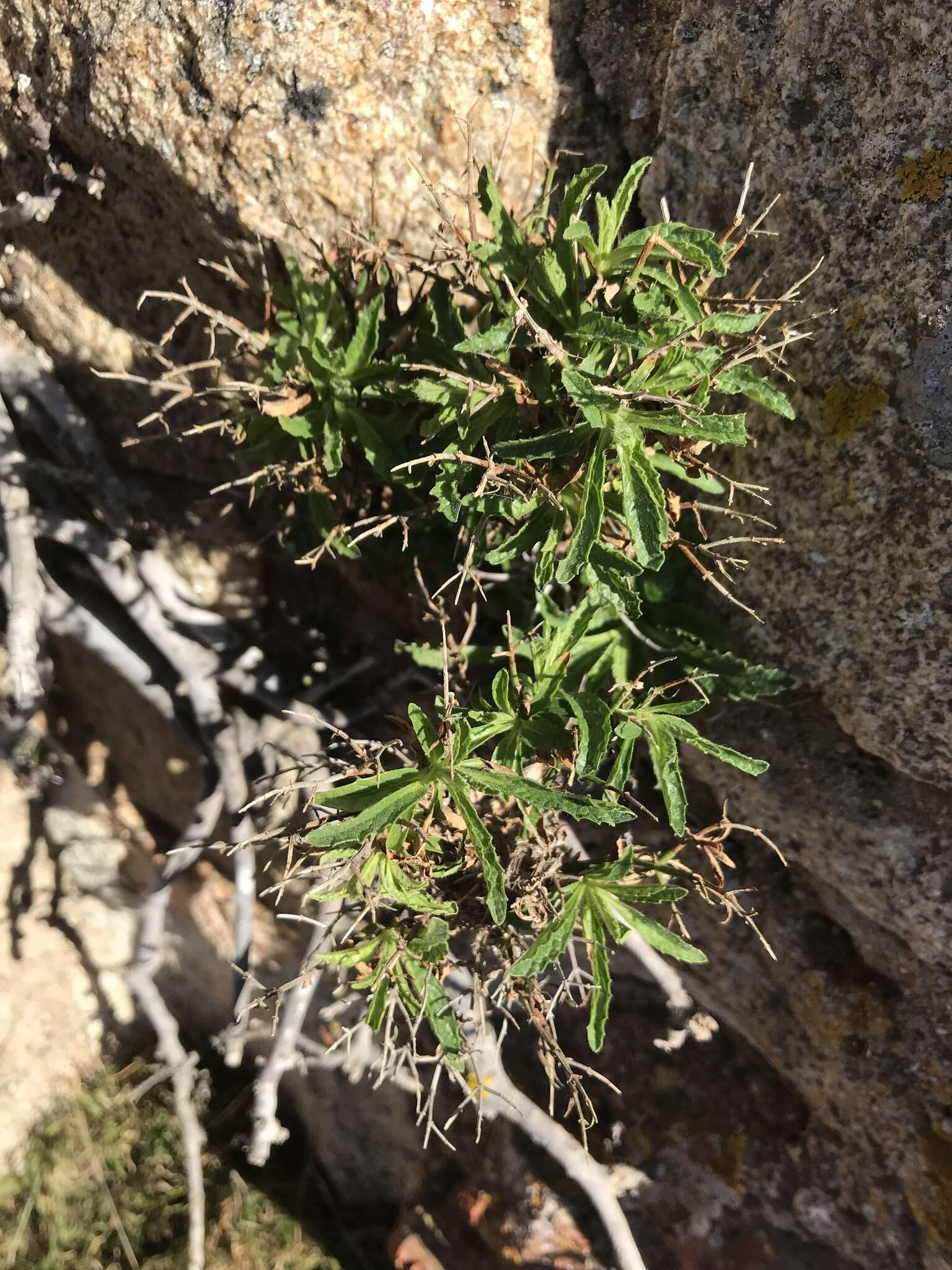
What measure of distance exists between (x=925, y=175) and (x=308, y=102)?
158 cm

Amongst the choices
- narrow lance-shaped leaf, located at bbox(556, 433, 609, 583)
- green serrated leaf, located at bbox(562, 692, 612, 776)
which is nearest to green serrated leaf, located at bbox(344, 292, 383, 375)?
narrow lance-shaped leaf, located at bbox(556, 433, 609, 583)

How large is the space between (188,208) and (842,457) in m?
2.00

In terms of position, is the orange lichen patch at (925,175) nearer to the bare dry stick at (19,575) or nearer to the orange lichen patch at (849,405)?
the orange lichen patch at (849,405)

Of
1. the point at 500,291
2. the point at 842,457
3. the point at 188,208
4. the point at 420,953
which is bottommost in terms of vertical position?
the point at 420,953

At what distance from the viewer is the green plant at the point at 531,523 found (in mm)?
1812

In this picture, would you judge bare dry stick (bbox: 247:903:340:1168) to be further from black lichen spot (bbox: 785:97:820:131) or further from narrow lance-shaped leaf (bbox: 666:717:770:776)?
black lichen spot (bbox: 785:97:820:131)

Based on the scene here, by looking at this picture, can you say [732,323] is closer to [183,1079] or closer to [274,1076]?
[274,1076]

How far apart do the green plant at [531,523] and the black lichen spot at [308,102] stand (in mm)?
397

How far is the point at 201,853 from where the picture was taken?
407cm

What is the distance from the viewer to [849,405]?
2.00m

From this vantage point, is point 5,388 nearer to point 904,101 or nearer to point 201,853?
point 201,853

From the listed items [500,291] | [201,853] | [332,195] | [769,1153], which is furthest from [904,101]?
[201,853]

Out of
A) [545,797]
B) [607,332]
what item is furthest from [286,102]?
[545,797]

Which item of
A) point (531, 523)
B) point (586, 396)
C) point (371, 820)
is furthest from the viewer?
Answer: point (531, 523)
